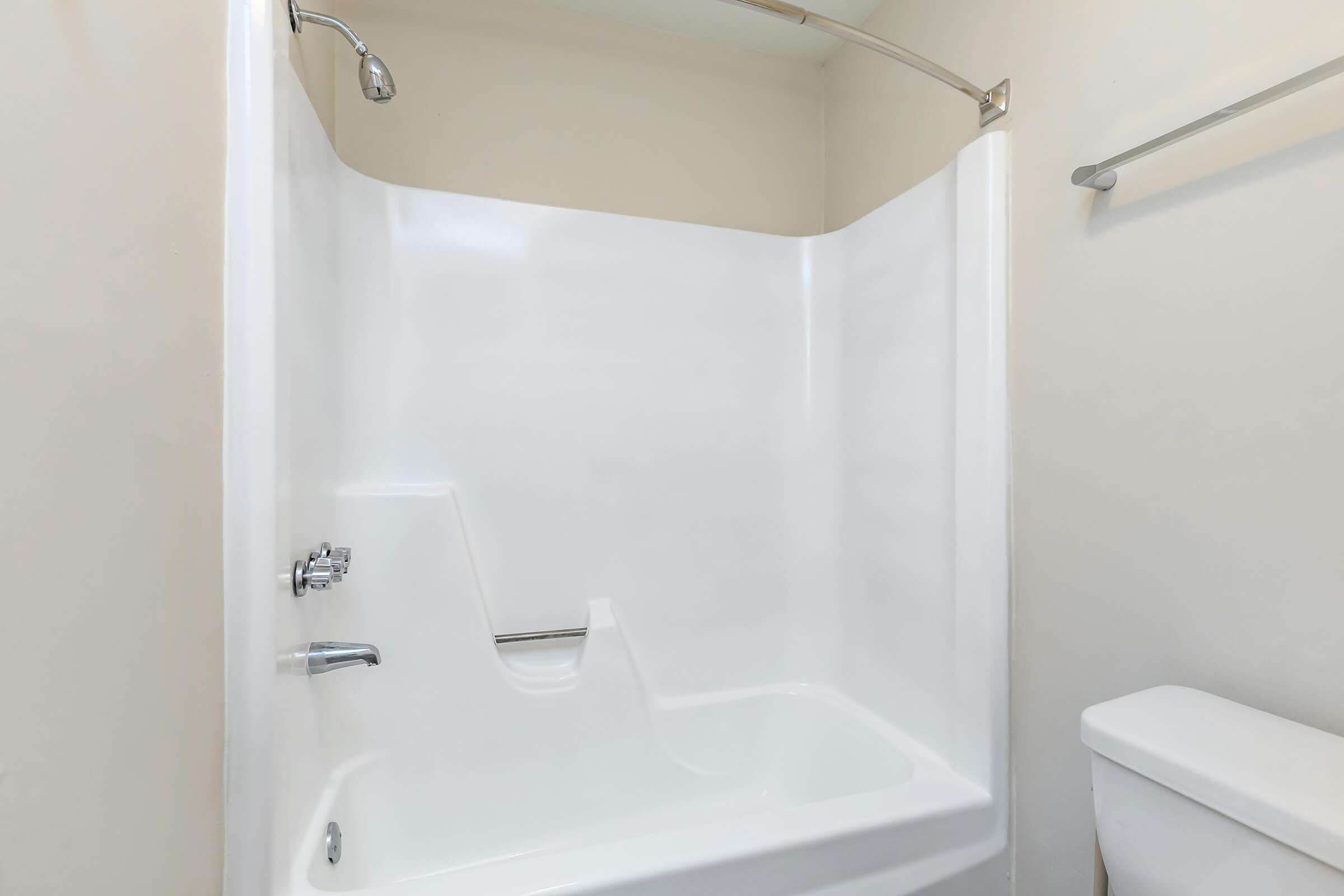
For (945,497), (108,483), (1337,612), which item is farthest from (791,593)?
(108,483)

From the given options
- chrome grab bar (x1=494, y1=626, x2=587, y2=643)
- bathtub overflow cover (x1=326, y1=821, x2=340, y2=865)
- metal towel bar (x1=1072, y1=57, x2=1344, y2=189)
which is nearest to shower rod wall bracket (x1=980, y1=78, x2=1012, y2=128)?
metal towel bar (x1=1072, y1=57, x2=1344, y2=189)

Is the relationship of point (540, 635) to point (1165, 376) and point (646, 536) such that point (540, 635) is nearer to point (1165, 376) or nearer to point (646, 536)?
point (646, 536)

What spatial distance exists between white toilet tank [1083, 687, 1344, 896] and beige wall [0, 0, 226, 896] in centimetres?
115

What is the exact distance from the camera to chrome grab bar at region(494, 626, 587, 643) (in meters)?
1.58

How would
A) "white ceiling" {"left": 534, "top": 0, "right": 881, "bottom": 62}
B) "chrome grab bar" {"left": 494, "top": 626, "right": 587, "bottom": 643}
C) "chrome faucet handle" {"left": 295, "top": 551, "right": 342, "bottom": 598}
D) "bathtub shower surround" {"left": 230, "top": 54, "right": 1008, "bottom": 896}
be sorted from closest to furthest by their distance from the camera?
"chrome faucet handle" {"left": 295, "top": 551, "right": 342, "bottom": 598}
"bathtub shower surround" {"left": 230, "top": 54, "right": 1008, "bottom": 896}
"chrome grab bar" {"left": 494, "top": 626, "right": 587, "bottom": 643}
"white ceiling" {"left": 534, "top": 0, "right": 881, "bottom": 62}

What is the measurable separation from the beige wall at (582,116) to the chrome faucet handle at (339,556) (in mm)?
1066

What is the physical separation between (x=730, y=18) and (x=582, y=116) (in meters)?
0.56

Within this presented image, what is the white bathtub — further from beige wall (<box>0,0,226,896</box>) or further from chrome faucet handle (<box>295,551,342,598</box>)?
beige wall (<box>0,0,226,896</box>)

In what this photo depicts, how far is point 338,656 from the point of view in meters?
1.11

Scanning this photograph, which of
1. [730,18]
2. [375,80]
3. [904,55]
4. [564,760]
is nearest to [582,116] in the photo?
[730,18]

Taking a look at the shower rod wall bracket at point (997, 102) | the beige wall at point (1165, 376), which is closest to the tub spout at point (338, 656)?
the beige wall at point (1165, 376)

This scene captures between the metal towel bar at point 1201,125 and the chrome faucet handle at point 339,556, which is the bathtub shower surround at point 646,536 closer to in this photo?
the chrome faucet handle at point 339,556

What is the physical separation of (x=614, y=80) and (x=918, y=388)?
1.33 meters

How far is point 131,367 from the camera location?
590mm
